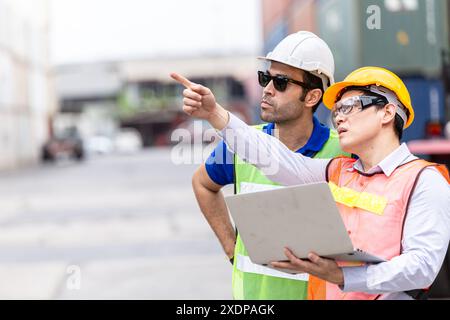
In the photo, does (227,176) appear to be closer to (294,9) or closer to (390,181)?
(390,181)

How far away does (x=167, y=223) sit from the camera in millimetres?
11117

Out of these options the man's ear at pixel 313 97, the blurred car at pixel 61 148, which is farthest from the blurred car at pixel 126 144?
the man's ear at pixel 313 97

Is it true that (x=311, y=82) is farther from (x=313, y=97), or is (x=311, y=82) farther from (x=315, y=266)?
(x=315, y=266)

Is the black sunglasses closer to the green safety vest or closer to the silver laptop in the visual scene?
the green safety vest

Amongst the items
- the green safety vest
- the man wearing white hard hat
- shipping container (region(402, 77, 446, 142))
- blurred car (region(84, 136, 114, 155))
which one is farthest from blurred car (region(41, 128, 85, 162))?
the green safety vest

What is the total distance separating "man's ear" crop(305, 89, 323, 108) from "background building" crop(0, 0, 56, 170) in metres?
31.0

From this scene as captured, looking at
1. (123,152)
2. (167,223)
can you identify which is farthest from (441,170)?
(123,152)

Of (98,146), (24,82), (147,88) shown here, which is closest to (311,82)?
(24,82)

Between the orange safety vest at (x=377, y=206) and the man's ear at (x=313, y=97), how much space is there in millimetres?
353

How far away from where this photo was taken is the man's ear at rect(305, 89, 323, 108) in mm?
2236

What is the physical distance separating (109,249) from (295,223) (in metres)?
7.15

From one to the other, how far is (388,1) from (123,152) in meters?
47.9

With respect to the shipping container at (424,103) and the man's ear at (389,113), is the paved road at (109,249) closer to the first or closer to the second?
the man's ear at (389,113)

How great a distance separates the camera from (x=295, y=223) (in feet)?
5.75
